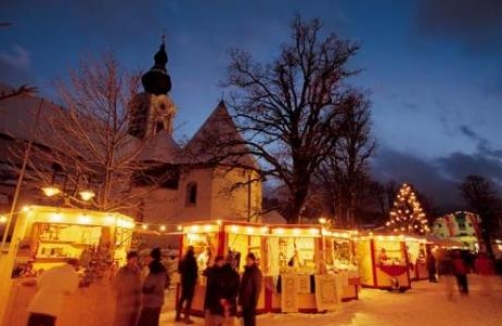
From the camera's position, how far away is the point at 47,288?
212 inches

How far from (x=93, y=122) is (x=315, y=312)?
11.9 meters

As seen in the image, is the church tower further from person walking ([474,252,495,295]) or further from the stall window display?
person walking ([474,252,495,295])

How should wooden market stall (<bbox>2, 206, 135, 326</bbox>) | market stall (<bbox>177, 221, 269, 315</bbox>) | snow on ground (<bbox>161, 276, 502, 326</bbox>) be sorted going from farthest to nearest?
market stall (<bbox>177, 221, 269, 315</bbox>) → snow on ground (<bbox>161, 276, 502, 326</bbox>) → wooden market stall (<bbox>2, 206, 135, 326</bbox>)

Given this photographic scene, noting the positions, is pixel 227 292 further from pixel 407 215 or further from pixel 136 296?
pixel 407 215

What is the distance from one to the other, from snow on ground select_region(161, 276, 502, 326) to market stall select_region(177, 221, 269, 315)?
120 cm

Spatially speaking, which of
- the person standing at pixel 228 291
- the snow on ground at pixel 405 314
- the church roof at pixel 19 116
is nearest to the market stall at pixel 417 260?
the snow on ground at pixel 405 314

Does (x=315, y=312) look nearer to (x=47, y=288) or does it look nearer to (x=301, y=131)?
(x=47, y=288)

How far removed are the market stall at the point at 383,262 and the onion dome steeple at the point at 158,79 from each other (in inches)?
1310

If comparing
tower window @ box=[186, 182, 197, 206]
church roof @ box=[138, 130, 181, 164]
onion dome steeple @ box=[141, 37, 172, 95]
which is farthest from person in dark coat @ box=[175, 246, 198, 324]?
onion dome steeple @ box=[141, 37, 172, 95]

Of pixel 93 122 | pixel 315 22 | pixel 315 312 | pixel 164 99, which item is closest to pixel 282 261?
pixel 315 312

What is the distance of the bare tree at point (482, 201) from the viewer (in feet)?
132

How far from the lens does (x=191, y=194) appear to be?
26.1 metres

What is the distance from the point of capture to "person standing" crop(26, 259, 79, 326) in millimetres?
5250

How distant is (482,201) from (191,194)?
116 ft
